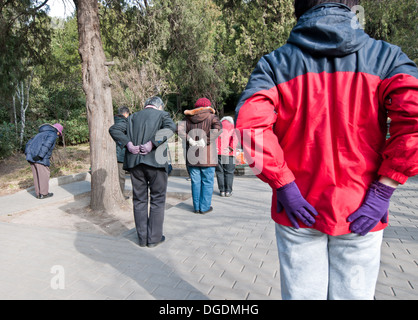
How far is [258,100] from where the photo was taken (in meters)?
1.52

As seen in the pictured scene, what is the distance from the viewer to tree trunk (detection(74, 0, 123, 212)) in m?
5.84

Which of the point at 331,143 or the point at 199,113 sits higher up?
the point at 199,113

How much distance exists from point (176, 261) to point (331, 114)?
109 inches

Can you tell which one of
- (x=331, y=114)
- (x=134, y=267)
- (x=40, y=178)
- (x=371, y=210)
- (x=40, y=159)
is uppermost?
(x=331, y=114)

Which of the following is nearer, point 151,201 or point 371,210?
point 371,210

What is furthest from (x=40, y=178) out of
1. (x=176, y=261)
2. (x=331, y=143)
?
(x=331, y=143)

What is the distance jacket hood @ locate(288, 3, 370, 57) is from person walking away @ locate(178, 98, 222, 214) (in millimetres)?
4211

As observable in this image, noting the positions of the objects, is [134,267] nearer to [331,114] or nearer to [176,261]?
[176,261]

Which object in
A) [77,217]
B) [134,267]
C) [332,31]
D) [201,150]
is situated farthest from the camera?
[77,217]

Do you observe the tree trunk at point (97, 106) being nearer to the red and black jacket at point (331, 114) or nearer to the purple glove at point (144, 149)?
the purple glove at point (144, 149)

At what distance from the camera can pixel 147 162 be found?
13.4ft

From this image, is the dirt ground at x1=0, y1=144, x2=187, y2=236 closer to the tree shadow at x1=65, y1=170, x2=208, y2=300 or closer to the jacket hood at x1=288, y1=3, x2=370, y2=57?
the tree shadow at x1=65, y1=170, x2=208, y2=300

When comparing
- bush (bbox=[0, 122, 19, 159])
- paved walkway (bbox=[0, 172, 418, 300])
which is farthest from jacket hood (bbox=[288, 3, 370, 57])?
bush (bbox=[0, 122, 19, 159])
